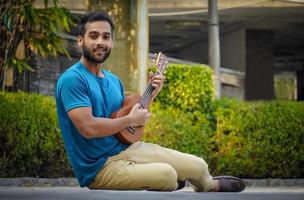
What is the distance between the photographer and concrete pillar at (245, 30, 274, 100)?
2327cm

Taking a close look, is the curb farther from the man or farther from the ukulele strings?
the ukulele strings

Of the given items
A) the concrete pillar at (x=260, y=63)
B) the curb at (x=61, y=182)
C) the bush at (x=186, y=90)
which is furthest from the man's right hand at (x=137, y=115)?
the concrete pillar at (x=260, y=63)

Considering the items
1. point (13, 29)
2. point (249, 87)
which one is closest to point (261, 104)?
point (13, 29)

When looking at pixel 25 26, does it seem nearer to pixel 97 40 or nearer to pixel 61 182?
pixel 61 182

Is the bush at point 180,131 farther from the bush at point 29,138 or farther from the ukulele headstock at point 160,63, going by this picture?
the ukulele headstock at point 160,63

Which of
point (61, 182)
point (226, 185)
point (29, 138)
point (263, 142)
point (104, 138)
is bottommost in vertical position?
point (61, 182)

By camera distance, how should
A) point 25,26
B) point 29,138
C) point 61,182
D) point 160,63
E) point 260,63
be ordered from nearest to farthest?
point 160,63
point 29,138
point 61,182
point 25,26
point 260,63

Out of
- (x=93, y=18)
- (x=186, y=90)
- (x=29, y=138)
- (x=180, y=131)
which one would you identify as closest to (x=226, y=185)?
(x=93, y=18)

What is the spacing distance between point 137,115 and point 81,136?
26 centimetres

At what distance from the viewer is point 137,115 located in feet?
8.12

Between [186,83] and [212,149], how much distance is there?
118 cm

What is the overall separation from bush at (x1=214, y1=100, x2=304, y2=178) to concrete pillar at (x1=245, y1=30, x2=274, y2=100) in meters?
12.9

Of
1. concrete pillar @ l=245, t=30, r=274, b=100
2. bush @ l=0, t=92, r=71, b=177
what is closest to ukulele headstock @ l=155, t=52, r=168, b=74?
bush @ l=0, t=92, r=71, b=177

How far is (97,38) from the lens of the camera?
2.54 m
